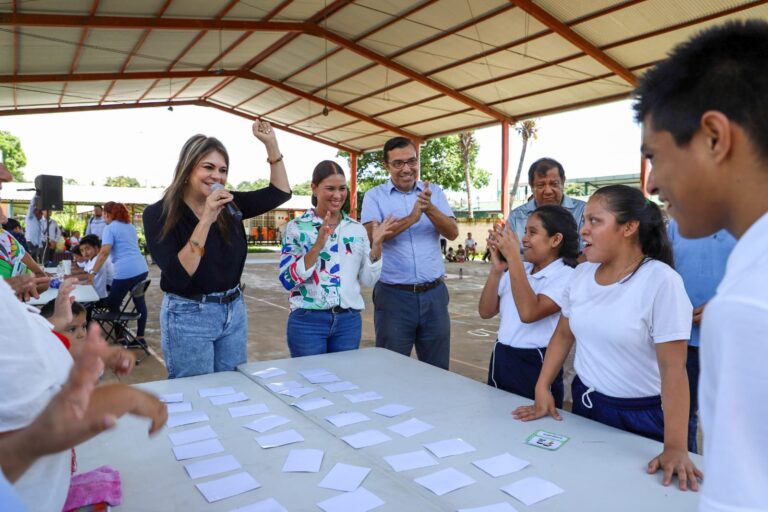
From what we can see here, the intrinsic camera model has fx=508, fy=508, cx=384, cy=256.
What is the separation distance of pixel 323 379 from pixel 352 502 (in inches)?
36.8

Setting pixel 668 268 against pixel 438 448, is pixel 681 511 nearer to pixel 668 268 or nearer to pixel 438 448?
pixel 438 448

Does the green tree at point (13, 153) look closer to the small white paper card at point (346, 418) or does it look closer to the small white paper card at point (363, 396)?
the small white paper card at point (363, 396)

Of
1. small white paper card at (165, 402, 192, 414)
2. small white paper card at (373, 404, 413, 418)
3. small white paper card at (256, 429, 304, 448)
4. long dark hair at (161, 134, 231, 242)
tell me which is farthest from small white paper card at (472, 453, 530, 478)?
long dark hair at (161, 134, 231, 242)

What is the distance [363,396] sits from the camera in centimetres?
185

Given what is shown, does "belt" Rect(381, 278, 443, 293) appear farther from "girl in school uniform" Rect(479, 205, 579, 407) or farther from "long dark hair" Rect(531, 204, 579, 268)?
"long dark hair" Rect(531, 204, 579, 268)

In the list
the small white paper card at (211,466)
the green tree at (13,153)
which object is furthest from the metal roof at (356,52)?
the green tree at (13,153)

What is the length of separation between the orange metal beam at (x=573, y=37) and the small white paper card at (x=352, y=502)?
900cm

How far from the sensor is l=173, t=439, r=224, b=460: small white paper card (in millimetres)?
1370

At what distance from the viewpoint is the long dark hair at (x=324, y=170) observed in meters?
2.62

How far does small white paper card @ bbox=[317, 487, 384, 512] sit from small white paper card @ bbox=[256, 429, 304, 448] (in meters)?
0.34

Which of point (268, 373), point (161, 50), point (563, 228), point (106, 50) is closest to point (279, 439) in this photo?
point (268, 373)

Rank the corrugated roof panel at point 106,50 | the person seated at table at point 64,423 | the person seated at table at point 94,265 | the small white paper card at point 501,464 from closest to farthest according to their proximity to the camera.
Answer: the person seated at table at point 64,423
the small white paper card at point 501,464
the person seated at table at point 94,265
the corrugated roof panel at point 106,50

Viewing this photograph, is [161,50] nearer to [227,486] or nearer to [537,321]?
[537,321]

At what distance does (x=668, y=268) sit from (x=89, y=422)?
4.90ft
